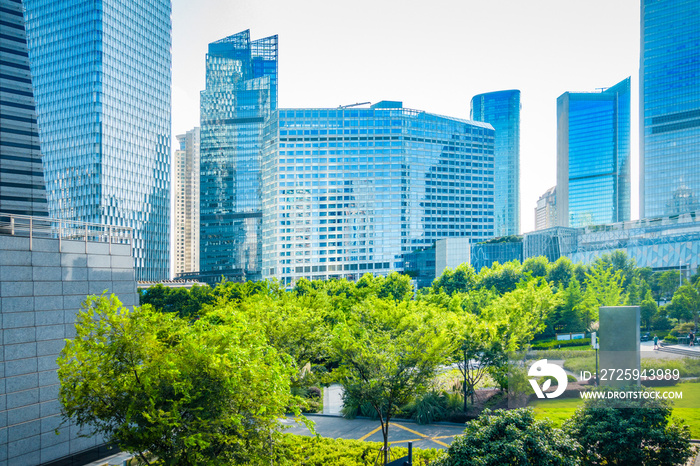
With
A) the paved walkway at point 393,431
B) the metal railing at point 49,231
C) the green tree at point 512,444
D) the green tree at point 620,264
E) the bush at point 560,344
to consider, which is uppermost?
the metal railing at point 49,231

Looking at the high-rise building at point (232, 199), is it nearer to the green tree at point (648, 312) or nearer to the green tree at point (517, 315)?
the green tree at point (648, 312)

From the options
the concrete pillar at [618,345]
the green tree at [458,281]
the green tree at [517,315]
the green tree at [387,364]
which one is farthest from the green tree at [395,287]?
the concrete pillar at [618,345]

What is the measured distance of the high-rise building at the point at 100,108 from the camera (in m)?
129

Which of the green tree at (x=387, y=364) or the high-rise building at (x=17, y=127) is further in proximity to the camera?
the high-rise building at (x=17, y=127)

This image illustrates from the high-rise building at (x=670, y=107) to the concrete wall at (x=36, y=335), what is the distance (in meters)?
164

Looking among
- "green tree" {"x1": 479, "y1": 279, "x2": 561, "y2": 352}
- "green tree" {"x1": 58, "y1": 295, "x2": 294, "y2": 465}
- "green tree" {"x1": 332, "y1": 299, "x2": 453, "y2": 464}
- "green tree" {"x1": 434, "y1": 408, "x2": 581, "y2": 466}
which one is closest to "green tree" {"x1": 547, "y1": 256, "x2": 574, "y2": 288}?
"green tree" {"x1": 479, "y1": 279, "x2": 561, "y2": 352}

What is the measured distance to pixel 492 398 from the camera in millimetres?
30359

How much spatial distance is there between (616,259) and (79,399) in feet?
250

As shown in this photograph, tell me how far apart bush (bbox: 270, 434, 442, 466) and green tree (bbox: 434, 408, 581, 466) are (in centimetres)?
486

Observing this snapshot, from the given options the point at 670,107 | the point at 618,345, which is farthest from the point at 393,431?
the point at 670,107

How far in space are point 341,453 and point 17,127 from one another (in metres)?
91.7

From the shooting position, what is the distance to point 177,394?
39.3 feet

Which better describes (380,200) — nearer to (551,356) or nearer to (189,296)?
(189,296)

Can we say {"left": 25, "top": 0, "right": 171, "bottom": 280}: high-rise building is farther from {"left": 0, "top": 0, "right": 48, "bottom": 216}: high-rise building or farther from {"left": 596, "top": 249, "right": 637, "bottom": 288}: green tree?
{"left": 596, "top": 249, "right": 637, "bottom": 288}: green tree
